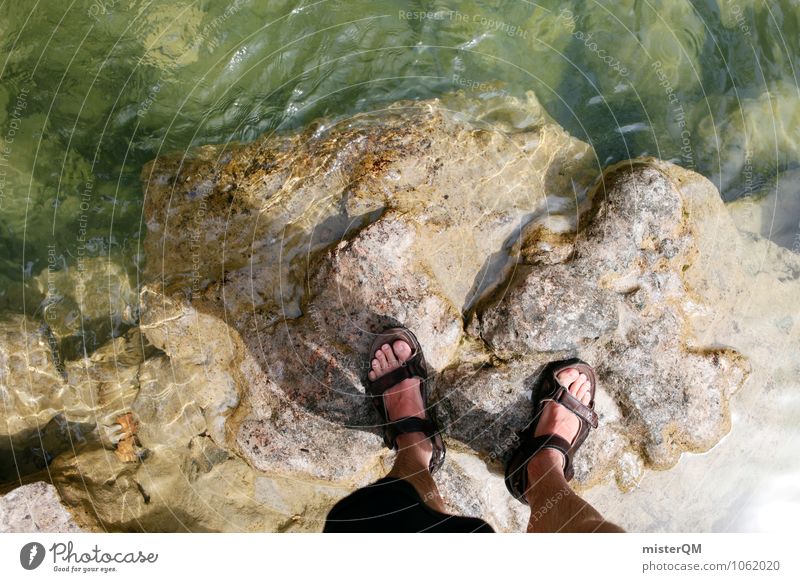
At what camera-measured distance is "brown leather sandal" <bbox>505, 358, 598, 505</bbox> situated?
2.67 m

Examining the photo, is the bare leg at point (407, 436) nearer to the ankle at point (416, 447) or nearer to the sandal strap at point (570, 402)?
the ankle at point (416, 447)

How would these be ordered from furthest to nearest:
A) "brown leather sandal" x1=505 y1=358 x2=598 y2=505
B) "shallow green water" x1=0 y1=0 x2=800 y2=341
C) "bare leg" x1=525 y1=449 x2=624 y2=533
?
"shallow green water" x1=0 y1=0 x2=800 y2=341
"brown leather sandal" x1=505 y1=358 x2=598 y2=505
"bare leg" x1=525 y1=449 x2=624 y2=533

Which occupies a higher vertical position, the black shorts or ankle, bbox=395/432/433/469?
ankle, bbox=395/432/433/469

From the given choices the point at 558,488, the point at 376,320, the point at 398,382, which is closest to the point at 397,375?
the point at 398,382

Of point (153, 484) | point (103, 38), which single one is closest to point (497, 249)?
point (153, 484)

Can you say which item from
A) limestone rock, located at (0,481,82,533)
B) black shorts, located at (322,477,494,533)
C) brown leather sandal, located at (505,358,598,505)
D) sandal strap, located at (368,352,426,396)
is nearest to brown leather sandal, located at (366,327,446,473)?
sandal strap, located at (368,352,426,396)

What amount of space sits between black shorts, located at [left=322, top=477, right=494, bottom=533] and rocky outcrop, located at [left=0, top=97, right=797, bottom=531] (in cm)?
11

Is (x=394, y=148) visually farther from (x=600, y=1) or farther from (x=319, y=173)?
(x=600, y=1)

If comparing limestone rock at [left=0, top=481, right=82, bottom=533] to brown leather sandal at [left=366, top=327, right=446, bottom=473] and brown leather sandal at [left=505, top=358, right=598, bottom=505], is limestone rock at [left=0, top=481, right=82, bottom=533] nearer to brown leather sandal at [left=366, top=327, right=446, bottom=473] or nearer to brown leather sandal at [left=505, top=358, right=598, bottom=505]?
brown leather sandal at [left=366, top=327, right=446, bottom=473]

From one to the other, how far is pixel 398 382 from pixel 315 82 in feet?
6.39

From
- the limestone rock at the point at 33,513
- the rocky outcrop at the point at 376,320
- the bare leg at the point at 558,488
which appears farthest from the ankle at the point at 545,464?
the limestone rock at the point at 33,513

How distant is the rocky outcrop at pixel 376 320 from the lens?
2756 millimetres

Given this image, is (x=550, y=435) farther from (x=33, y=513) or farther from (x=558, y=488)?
(x=33, y=513)

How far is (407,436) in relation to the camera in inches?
107
